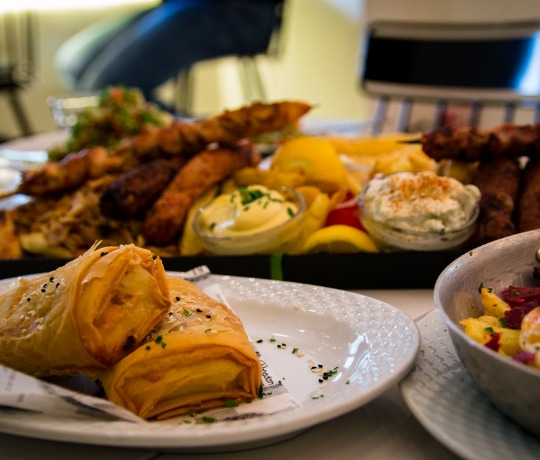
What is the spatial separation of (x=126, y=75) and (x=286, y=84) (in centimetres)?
294

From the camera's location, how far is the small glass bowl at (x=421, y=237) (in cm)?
162

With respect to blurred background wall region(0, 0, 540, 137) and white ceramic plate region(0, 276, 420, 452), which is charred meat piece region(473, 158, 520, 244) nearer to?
white ceramic plate region(0, 276, 420, 452)

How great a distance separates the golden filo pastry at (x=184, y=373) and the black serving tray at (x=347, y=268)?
0.60m

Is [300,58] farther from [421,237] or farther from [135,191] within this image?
[421,237]

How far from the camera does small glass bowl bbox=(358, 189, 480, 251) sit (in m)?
1.62

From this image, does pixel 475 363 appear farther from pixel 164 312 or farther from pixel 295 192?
pixel 295 192

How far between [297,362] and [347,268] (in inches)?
18.7

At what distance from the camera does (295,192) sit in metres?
1.87

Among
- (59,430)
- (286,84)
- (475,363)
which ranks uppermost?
(475,363)

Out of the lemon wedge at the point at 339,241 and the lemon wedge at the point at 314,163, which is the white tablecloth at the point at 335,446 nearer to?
the lemon wedge at the point at 339,241

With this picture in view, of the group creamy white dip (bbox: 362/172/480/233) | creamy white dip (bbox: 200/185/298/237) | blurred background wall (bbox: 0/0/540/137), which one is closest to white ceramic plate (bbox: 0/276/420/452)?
creamy white dip (bbox: 200/185/298/237)

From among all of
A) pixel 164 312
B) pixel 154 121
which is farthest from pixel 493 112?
pixel 164 312

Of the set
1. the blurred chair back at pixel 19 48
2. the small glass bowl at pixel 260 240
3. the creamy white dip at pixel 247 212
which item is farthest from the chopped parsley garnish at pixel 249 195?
the blurred chair back at pixel 19 48

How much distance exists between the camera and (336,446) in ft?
3.31
